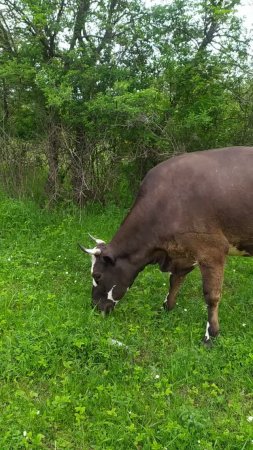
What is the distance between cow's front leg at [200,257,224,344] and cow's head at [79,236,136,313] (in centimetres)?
92

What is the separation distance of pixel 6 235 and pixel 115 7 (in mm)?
4385

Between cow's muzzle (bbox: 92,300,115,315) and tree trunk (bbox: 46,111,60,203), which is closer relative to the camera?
cow's muzzle (bbox: 92,300,115,315)

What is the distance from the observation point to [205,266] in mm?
5176

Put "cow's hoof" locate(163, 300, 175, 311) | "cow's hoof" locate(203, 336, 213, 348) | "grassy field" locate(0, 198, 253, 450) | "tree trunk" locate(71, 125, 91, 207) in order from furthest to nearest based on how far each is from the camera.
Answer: "tree trunk" locate(71, 125, 91, 207), "cow's hoof" locate(163, 300, 175, 311), "cow's hoof" locate(203, 336, 213, 348), "grassy field" locate(0, 198, 253, 450)

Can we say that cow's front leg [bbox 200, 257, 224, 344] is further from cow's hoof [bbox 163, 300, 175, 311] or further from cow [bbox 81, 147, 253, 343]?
cow's hoof [bbox 163, 300, 175, 311]

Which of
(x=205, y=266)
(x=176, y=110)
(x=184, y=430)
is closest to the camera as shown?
(x=184, y=430)

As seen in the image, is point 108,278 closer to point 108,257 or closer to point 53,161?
point 108,257

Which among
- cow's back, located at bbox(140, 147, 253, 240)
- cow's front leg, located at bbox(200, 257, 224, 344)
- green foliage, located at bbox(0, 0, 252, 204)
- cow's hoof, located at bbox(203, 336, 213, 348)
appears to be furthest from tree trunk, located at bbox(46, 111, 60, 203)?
cow's hoof, located at bbox(203, 336, 213, 348)

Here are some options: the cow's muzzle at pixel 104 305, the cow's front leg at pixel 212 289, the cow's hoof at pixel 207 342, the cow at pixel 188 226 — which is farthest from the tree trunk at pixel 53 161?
the cow's hoof at pixel 207 342

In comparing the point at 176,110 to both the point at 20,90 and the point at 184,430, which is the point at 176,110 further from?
the point at 184,430

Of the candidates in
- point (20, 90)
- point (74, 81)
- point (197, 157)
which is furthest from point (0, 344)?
→ point (20, 90)

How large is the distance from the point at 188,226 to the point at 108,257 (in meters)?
1.04

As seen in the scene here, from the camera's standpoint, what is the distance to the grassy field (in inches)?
144

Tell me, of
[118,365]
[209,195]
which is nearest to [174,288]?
[209,195]
